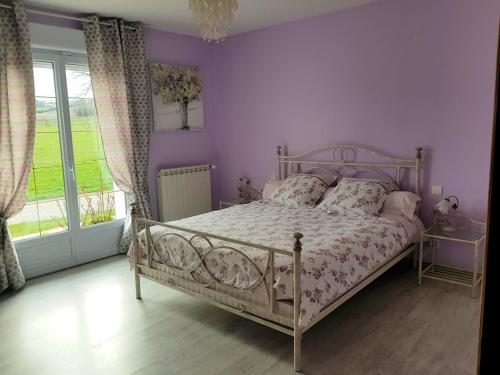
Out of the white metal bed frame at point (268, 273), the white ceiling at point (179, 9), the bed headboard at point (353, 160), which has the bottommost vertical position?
the white metal bed frame at point (268, 273)

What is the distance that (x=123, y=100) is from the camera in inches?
168

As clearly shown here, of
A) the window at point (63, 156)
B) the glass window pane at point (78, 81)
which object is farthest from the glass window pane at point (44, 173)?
the glass window pane at point (78, 81)

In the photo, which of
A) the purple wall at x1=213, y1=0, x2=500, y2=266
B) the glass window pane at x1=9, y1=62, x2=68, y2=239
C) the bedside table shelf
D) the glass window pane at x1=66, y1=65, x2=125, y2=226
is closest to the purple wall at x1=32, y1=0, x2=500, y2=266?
the purple wall at x1=213, y1=0, x2=500, y2=266

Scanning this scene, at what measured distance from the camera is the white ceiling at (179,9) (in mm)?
3635

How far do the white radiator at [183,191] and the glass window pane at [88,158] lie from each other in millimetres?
547

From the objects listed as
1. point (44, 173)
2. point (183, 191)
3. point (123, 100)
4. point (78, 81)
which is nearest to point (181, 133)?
point (183, 191)

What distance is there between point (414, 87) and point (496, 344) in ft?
10.4

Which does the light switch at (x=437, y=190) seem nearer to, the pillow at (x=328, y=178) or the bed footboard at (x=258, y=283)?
the pillow at (x=328, y=178)

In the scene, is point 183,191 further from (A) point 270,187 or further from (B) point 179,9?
(B) point 179,9

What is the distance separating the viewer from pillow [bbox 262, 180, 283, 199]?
4543 mm

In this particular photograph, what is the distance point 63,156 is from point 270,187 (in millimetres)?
2268

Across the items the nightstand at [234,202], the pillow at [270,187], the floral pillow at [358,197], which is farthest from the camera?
Answer: the nightstand at [234,202]

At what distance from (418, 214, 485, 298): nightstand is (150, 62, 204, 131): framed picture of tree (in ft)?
10.2

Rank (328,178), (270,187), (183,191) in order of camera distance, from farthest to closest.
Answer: (183,191), (270,187), (328,178)
